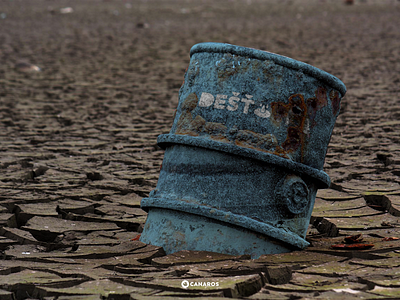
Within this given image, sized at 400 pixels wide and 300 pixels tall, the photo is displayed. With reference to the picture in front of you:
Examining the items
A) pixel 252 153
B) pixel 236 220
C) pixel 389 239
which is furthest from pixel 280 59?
pixel 389 239

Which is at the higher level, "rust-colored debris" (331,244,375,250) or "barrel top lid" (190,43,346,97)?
"barrel top lid" (190,43,346,97)

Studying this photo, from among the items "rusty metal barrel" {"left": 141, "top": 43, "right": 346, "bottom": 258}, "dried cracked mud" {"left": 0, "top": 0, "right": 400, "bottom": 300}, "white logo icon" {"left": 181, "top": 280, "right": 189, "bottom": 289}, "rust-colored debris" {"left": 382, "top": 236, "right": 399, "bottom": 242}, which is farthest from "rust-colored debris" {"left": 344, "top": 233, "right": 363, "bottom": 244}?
"white logo icon" {"left": 181, "top": 280, "right": 189, "bottom": 289}

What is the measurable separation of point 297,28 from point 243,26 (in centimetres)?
119

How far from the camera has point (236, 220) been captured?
7.68ft

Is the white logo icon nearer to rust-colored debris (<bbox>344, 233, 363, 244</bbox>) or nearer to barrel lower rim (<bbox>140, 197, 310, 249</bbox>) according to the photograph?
barrel lower rim (<bbox>140, 197, 310, 249</bbox>)

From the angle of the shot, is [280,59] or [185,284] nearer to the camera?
[185,284]

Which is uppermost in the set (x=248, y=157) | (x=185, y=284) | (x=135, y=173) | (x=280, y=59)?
(x=280, y=59)

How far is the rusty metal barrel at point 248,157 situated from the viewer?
2.38 m

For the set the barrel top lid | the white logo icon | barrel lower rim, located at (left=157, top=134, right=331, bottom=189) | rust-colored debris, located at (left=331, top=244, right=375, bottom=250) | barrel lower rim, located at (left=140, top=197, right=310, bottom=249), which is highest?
the barrel top lid

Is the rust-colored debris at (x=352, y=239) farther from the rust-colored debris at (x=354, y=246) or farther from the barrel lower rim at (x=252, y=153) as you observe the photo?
the barrel lower rim at (x=252, y=153)

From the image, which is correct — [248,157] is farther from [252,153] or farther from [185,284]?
[185,284]

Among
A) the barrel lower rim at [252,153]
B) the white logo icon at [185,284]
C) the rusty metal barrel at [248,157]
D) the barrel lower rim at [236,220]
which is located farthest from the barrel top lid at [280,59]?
the white logo icon at [185,284]

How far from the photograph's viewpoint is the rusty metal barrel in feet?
7.81

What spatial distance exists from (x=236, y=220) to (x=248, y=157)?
27 centimetres
